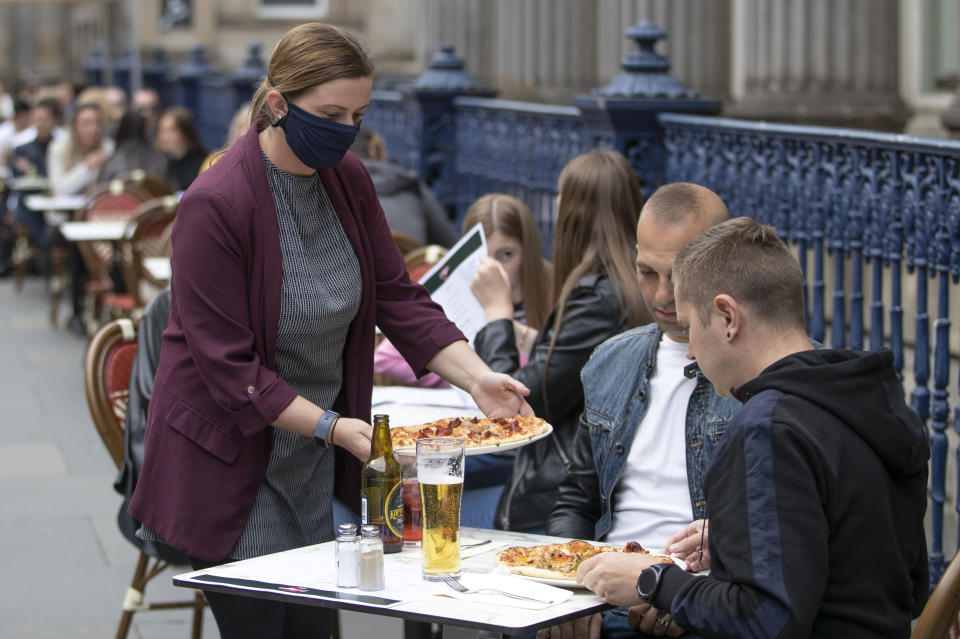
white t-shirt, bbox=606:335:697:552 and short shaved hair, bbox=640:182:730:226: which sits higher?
short shaved hair, bbox=640:182:730:226

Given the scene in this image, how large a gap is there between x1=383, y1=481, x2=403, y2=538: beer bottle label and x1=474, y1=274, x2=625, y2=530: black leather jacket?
3.36ft

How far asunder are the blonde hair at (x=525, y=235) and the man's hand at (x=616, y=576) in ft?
7.62

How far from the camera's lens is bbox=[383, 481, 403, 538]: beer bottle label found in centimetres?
294

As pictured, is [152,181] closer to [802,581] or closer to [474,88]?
[474,88]

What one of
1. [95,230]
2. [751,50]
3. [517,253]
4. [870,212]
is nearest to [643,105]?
[517,253]

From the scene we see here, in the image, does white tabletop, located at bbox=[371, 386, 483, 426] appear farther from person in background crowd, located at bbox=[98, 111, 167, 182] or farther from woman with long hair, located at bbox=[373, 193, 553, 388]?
person in background crowd, located at bbox=[98, 111, 167, 182]

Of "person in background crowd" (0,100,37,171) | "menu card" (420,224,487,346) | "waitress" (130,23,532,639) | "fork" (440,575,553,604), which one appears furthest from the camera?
"person in background crowd" (0,100,37,171)

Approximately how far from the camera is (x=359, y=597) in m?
2.62

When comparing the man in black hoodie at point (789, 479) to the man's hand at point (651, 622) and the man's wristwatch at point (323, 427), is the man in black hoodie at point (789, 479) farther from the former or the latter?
the man's wristwatch at point (323, 427)

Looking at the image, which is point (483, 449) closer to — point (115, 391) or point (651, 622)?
point (651, 622)

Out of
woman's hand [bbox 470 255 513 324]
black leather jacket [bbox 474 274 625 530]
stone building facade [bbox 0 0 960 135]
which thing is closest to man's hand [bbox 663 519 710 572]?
black leather jacket [bbox 474 274 625 530]

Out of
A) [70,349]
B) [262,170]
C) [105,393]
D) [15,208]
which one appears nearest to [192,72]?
[15,208]

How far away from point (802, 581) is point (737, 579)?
12 centimetres

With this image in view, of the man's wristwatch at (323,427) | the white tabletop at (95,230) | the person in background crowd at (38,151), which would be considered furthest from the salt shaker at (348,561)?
the person in background crowd at (38,151)
